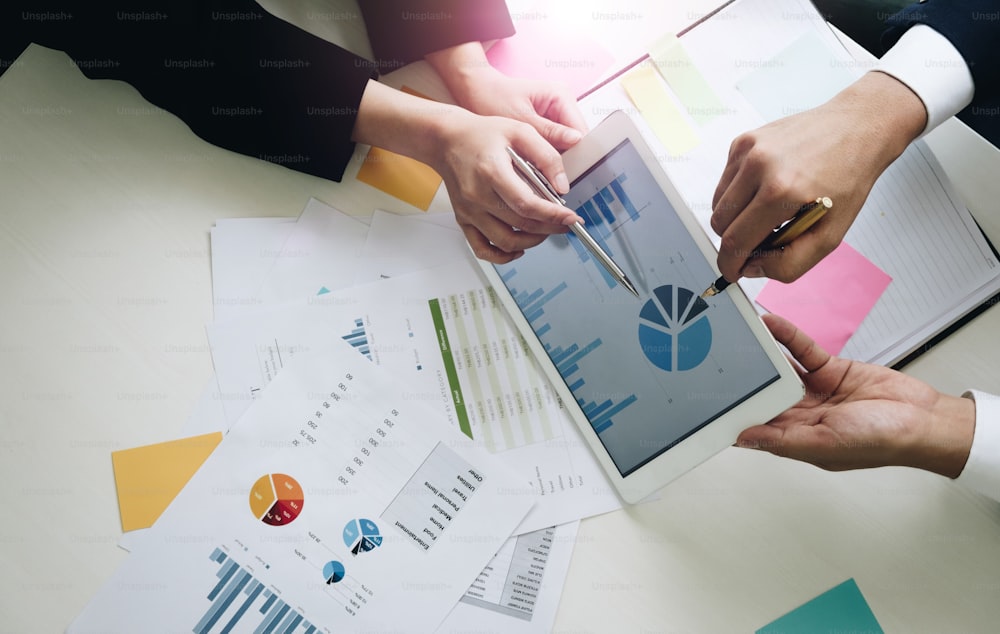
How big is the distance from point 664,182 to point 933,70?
0.36 meters

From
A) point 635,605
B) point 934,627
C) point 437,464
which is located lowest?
point 934,627

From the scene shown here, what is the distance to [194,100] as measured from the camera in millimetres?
825

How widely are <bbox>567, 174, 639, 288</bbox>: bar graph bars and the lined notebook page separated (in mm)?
132

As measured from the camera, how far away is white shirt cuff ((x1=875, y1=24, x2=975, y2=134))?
769 millimetres

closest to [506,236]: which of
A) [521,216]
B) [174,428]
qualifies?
[521,216]

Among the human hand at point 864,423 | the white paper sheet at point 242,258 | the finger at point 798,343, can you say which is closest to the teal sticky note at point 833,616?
the human hand at point 864,423

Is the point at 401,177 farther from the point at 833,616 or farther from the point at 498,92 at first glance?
the point at 833,616

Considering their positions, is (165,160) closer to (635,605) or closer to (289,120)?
(289,120)

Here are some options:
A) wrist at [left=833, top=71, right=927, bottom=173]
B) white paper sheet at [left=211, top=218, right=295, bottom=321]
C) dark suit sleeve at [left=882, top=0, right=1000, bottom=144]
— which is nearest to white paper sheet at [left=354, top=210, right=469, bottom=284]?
white paper sheet at [left=211, top=218, right=295, bottom=321]

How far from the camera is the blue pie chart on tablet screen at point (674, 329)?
28.0 inches

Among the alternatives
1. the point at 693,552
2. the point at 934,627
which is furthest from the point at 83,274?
the point at 934,627

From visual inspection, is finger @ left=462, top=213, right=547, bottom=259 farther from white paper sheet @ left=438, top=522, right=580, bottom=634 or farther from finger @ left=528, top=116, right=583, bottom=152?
white paper sheet @ left=438, top=522, right=580, bottom=634

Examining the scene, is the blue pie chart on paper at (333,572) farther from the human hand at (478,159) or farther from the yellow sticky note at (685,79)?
the yellow sticky note at (685,79)

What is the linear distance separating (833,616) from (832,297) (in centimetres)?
37
